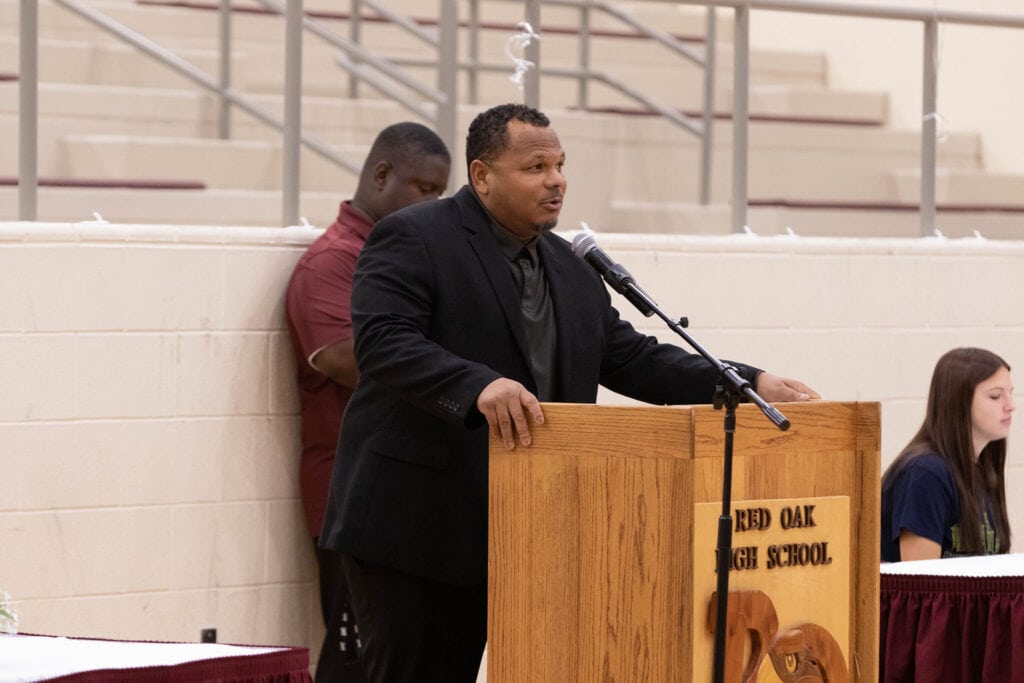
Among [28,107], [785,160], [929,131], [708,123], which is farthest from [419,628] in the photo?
[785,160]

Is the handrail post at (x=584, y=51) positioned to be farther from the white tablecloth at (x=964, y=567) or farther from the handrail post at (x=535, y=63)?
the white tablecloth at (x=964, y=567)

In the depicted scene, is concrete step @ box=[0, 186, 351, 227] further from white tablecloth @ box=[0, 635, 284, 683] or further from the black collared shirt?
white tablecloth @ box=[0, 635, 284, 683]

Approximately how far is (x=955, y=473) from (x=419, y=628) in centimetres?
169

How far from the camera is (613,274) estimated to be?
3.08 meters

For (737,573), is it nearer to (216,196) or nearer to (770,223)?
(216,196)

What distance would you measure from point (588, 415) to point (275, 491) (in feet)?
6.28

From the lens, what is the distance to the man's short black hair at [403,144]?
4.68 m

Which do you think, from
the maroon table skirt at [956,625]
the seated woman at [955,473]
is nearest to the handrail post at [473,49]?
the seated woman at [955,473]

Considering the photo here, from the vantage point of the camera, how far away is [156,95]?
7.03m

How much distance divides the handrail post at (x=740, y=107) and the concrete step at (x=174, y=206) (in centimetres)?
132

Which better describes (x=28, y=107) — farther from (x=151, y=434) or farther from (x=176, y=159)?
(x=176, y=159)

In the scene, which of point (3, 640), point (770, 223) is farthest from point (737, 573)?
point (770, 223)

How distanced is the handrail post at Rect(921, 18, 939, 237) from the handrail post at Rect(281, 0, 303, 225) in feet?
7.00

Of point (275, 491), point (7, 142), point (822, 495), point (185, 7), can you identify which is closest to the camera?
point (822, 495)
